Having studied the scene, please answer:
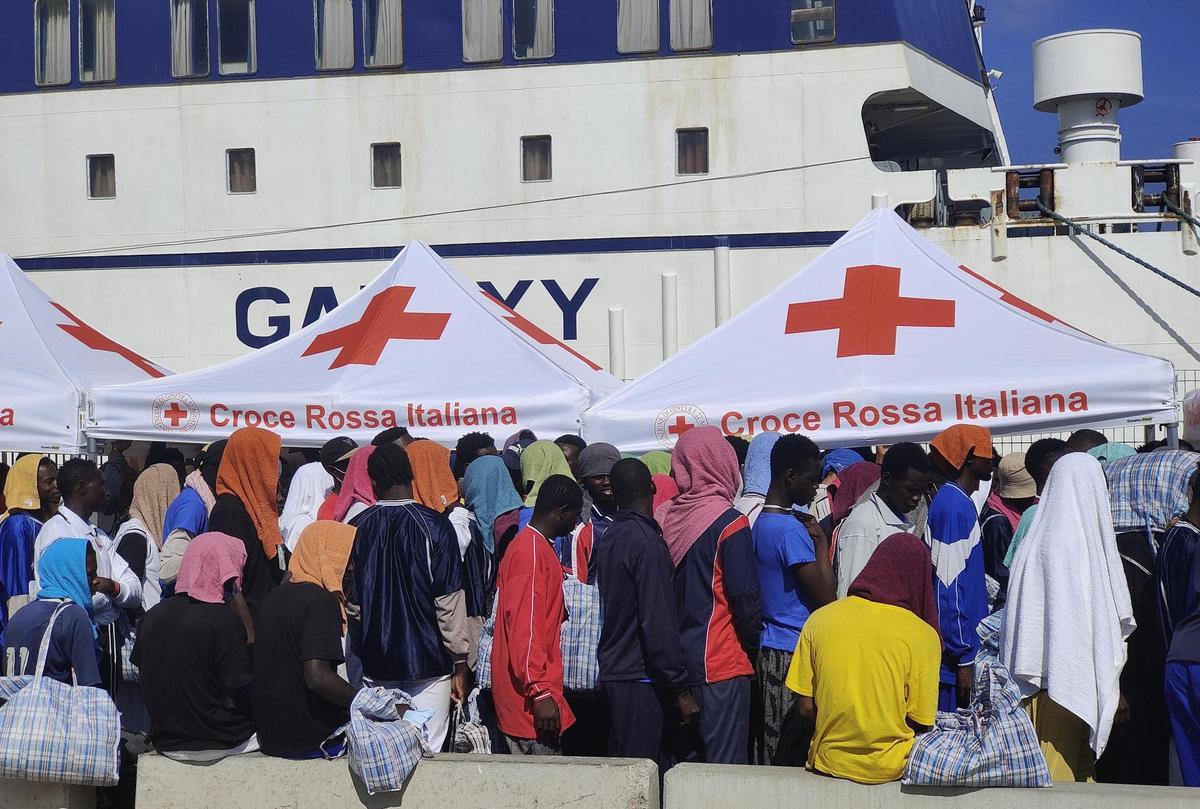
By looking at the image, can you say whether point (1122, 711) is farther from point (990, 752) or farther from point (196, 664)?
point (196, 664)

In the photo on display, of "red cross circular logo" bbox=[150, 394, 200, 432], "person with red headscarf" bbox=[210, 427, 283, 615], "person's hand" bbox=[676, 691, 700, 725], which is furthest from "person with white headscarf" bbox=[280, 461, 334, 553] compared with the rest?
"person's hand" bbox=[676, 691, 700, 725]

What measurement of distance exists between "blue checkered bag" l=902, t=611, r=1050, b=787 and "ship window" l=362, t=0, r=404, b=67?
1109 cm

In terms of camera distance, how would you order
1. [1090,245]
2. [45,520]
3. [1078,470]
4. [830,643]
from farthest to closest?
Answer: 1. [1090,245]
2. [45,520]
3. [1078,470]
4. [830,643]

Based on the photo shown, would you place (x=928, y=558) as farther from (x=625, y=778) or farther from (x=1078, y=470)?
(x=625, y=778)

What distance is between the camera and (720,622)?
4891mm

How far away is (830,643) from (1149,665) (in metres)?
1.46

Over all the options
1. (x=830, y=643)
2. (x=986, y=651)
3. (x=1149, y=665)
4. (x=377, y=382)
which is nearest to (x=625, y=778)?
(x=830, y=643)

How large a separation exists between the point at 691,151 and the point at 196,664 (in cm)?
969

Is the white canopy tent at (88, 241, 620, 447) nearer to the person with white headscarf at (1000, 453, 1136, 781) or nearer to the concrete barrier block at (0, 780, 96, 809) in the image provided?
the concrete barrier block at (0, 780, 96, 809)

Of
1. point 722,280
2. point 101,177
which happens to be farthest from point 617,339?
point 101,177

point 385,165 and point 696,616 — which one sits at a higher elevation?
point 385,165

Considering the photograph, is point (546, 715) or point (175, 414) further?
point (175, 414)

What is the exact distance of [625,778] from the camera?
14.0 feet

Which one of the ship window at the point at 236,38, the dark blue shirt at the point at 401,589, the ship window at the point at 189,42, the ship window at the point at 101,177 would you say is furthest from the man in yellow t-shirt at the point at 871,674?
the ship window at the point at 101,177
